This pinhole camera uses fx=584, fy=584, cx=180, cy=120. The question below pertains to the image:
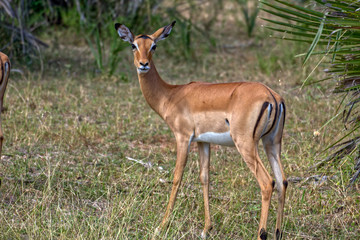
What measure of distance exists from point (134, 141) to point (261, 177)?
95.4 inches

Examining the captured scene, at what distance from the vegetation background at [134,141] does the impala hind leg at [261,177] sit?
26 centimetres

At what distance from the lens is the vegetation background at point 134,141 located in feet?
12.3

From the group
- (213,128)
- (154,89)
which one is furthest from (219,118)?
(154,89)

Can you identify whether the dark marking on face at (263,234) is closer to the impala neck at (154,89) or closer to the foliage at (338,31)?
the foliage at (338,31)

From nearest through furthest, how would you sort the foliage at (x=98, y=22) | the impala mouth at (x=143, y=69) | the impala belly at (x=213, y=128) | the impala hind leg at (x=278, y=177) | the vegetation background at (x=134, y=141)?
the impala hind leg at (x=278, y=177), the impala belly at (x=213, y=128), the vegetation background at (x=134, y=141), the impala mouth at (x=143, y=69), the foliage at (x=98, y=22)

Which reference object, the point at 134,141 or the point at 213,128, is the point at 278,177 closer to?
the point at 213,128

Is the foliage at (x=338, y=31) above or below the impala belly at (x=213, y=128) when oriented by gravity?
above

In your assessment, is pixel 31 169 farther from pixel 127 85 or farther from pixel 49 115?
pixel 127 85

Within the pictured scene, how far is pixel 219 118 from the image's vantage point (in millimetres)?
3660

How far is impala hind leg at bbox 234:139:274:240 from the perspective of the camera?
134 inches

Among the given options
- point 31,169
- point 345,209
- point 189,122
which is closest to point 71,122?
point 31,169

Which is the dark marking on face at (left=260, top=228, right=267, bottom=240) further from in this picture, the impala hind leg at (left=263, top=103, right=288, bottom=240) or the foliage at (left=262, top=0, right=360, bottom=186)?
the foliage at (left=262, top=0, right=360, bottom=186)

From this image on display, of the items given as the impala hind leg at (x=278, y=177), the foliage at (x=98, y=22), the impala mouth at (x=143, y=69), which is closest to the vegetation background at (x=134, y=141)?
the foliage at (x=98, y=22)

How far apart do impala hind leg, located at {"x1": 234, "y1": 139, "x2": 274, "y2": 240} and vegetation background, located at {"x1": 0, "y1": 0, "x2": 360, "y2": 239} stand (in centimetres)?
26
